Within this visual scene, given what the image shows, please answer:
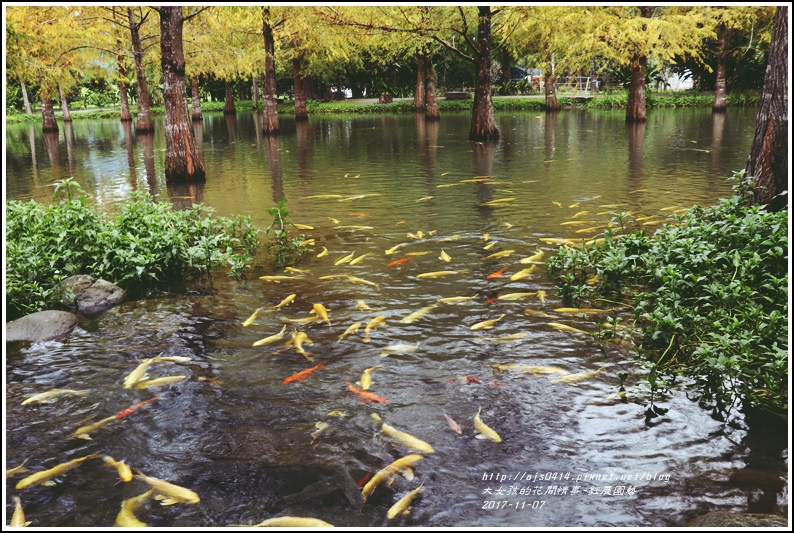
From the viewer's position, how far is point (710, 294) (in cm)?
543

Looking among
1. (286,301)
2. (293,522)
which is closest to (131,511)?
(293,522)

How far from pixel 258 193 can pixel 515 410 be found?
1010cm

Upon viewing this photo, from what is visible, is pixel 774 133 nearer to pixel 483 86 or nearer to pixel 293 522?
pixel 293 522

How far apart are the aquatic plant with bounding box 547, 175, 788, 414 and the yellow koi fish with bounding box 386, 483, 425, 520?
6.58ft

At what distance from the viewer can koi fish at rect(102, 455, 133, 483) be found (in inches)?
150

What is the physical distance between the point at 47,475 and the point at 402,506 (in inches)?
88.7

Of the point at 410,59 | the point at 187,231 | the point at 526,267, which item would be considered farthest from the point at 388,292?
the point at 410,59

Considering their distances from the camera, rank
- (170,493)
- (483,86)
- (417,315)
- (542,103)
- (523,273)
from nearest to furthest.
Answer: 1. (170,493)
2. (417,315)
3. (523,273)
4. (483,86)
5. (542,103)

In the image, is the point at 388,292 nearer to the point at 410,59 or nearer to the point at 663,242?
the point at 663,242

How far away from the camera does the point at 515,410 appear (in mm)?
4453

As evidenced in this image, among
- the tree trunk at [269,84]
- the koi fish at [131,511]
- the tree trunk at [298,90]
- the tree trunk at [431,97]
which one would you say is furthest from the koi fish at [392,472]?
the tree trunk at [298,90]

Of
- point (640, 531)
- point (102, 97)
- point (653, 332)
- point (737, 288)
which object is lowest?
point (640, 531)

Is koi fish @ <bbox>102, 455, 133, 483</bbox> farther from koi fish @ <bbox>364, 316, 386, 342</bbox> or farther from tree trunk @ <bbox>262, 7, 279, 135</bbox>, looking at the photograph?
tree trunk @ <bbox>262, 7, 279, 135</bbox>

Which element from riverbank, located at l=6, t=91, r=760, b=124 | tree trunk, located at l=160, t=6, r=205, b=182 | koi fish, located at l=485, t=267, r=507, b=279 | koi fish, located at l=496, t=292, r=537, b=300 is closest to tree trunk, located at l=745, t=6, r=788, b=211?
koi fish, located at l=496, t=292, r=537, b=300
